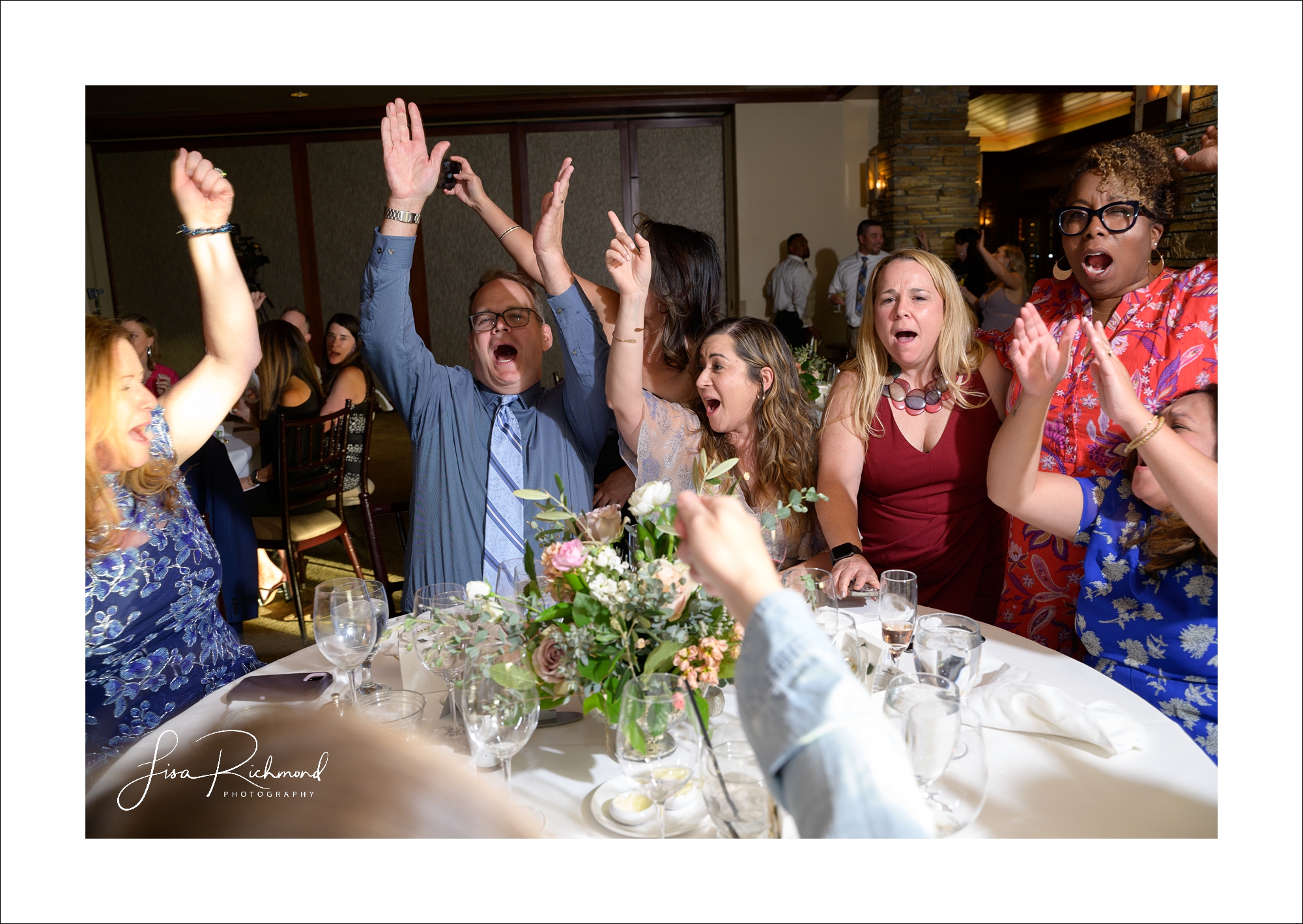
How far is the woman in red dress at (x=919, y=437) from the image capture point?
7.26 ft

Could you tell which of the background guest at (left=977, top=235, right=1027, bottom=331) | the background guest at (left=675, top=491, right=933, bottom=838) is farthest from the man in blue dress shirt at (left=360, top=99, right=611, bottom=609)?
the background guest at (left=977, top=235, right=1027, bottom=331)

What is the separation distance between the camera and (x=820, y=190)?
9320mm

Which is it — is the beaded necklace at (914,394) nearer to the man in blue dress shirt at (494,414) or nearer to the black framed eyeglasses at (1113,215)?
the black framed eyeglasses at (1113,215)

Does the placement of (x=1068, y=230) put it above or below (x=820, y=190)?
below

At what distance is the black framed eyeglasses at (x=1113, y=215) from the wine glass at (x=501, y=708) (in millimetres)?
1742

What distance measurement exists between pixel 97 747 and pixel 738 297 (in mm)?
8767

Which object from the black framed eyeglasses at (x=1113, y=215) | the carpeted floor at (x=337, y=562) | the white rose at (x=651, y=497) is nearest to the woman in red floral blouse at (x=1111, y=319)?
the black framed eyeglasses at (x=1113, y=215)

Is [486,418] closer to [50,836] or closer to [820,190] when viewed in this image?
[50,836]

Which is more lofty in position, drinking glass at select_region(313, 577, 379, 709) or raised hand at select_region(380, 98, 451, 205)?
raised hand at select_region(380, 98, 451, 205)

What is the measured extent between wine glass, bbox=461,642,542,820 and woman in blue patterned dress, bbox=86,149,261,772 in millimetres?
706

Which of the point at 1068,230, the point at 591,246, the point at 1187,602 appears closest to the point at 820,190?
the point at 591,246

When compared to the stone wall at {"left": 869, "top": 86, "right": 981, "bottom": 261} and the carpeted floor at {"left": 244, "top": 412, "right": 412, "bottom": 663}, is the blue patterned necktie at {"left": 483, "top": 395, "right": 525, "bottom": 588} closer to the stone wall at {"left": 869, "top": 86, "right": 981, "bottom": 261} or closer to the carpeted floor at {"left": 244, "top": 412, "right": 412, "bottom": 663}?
the carpeted floor at {"left": 244, "top": 412, "right": 412, "bottom": 663}

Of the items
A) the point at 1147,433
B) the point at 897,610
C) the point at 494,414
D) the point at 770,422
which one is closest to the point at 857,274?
the point at 770,422

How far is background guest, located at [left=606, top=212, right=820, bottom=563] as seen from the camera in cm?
222
